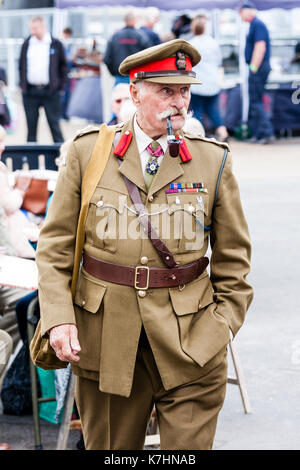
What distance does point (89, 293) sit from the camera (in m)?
3.21

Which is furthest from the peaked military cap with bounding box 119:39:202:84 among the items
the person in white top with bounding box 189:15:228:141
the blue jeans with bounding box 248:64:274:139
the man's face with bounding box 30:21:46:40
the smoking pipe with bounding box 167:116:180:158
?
the blue jeans with bounding box 248:64:274:139

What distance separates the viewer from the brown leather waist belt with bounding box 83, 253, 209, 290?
314 centimetres

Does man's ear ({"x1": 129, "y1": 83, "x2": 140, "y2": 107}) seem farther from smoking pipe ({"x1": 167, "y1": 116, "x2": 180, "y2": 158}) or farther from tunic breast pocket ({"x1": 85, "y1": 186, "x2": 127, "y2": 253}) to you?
tunic breast pocket ({"x1": 85, "y1": 186, "x2": 127, "y2": 253})

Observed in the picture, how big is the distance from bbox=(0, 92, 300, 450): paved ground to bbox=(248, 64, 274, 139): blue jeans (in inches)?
194

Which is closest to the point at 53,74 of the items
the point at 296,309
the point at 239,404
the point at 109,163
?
the point at 296,309

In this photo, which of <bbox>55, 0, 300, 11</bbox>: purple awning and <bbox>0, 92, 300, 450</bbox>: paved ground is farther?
<bbox>55, 0, 300, 11</bbox>: purple awning

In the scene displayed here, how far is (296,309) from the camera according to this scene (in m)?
6.87

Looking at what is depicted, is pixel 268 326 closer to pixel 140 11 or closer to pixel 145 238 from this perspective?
pixel 145 238

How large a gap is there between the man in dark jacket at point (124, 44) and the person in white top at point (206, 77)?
869 mm

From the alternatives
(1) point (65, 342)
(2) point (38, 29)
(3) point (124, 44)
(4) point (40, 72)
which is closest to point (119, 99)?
(1) point (65, 342)

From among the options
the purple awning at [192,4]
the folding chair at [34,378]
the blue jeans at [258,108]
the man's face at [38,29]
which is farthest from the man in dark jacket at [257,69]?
the folding chair at [34,378]

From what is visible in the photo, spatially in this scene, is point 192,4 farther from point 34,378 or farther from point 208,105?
point 34,378

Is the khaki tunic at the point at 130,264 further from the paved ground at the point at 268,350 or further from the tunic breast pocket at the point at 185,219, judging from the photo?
the paved ground at the point at 268,350

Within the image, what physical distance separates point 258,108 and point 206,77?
327cm
